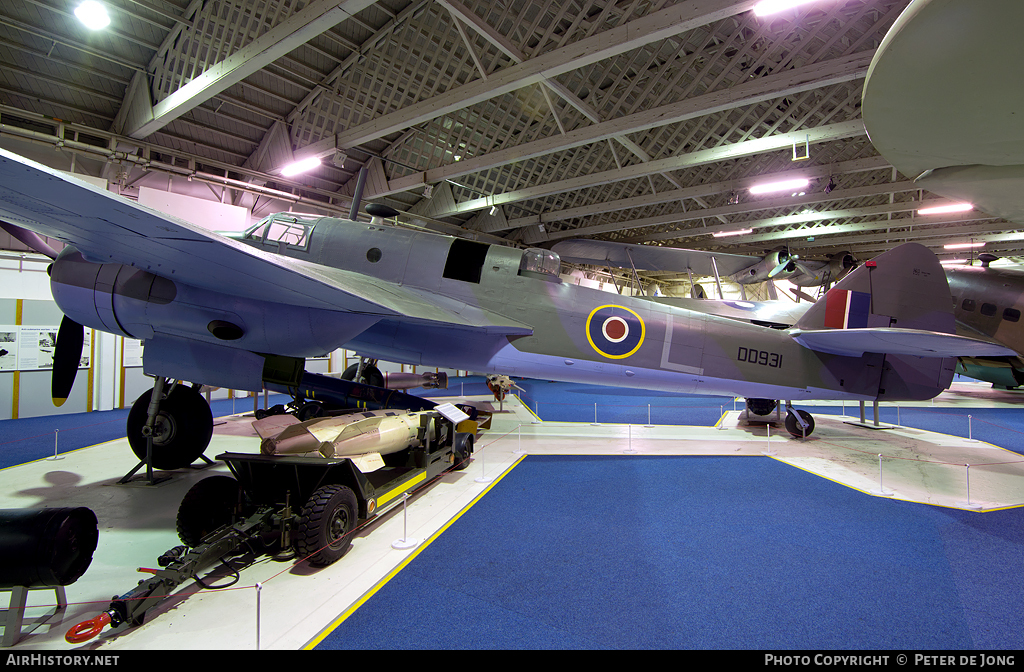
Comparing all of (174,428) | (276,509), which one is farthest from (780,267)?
(174,428)

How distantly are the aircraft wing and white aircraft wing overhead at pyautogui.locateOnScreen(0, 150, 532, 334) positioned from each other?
16.4 feet

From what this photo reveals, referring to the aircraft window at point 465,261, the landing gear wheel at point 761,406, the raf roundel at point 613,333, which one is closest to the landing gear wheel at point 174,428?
the aircraft window at point 465,261

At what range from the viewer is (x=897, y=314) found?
19.7ft

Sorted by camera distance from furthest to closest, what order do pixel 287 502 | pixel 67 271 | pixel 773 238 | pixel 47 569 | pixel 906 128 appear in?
pixel 773 238
pixel 67 271
pixel 287 502
pixel 47 569
pixel 906 128

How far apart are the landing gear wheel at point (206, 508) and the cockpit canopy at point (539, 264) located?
12.7ft

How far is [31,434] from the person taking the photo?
7059mm

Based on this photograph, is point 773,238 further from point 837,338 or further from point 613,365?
point 613,365

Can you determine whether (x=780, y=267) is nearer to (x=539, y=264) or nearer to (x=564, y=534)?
(x=539, y=264)

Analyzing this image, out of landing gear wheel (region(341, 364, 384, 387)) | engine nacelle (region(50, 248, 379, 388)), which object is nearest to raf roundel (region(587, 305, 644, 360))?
engine nacelle (region(50, 248, 379, 388))

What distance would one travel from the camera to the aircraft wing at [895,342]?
4.04 metres

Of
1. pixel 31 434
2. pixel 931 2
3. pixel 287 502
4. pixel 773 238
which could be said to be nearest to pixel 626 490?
pixel 287 502

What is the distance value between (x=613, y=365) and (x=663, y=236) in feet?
46.6

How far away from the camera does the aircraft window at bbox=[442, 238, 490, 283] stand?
17.3 ft

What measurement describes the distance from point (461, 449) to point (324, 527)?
237 cm
